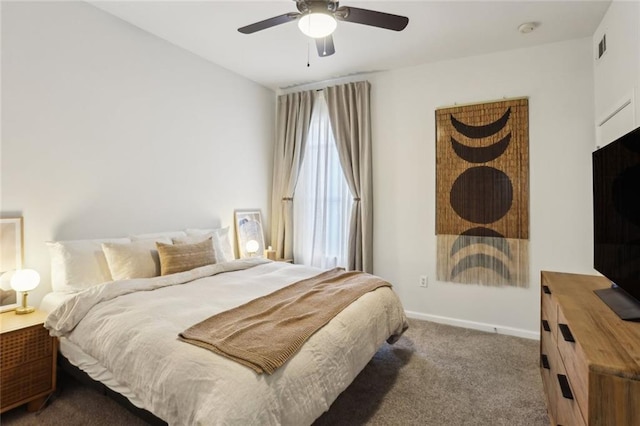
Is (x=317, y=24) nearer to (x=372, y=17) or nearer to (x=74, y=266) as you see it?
(x=372, y=17)

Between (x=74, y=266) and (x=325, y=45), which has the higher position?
(x=325, y=45)

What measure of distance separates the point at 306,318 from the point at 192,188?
7.26 ft

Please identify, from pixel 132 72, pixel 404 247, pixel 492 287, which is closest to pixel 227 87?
pixel 132 72

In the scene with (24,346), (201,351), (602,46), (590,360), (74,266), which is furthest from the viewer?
(602,46)

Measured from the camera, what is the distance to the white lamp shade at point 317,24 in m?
1.90

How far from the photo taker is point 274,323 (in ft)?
5.46

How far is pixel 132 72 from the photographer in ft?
9.25

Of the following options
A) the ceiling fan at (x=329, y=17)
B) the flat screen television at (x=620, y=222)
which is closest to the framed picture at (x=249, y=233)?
the ceiling fan at (x=329, y=17)

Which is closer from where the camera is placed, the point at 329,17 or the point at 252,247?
the point at 329,17

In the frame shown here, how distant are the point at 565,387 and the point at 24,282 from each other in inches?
A: 116

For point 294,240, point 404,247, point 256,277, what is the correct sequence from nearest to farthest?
point 256,277
point 404,247
point 294,240

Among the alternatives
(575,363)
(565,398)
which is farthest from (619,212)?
(565,398)

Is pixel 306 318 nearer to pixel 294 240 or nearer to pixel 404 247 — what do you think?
pixel 404 247

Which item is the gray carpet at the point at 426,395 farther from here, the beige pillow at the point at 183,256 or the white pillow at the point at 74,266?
the beige pillow at the point at 183,256
